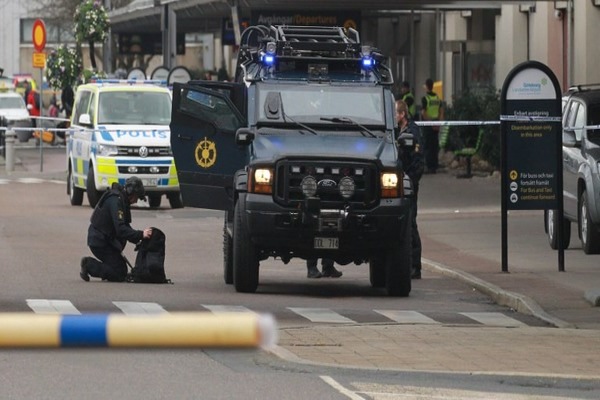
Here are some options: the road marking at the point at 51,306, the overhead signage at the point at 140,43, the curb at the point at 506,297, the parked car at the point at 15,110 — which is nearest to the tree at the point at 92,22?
the overhead signage at the point at 140,43

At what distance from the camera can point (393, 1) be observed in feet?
114

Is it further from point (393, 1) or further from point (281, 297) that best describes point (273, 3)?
point (281, 297)

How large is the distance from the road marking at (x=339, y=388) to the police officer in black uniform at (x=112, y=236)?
23.2 ft

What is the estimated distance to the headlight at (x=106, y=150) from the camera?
92.5 feet

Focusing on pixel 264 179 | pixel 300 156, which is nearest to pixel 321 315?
pixel 264 179

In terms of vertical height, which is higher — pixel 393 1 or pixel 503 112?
pixel 393 1

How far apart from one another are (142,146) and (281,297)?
12918mm

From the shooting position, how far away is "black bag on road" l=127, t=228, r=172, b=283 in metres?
16.9

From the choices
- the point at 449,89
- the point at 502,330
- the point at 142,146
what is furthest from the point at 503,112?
the point at 449,89

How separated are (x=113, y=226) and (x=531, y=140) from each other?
4.65 metres

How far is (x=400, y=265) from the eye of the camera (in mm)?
15852

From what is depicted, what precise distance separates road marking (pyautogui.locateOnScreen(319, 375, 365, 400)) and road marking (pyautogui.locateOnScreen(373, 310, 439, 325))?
11.2ft

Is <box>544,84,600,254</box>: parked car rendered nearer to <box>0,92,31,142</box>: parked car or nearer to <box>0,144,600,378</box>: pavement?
<box>0,144,600,378</box>: pavement

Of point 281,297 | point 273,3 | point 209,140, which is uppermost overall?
point 273,3
